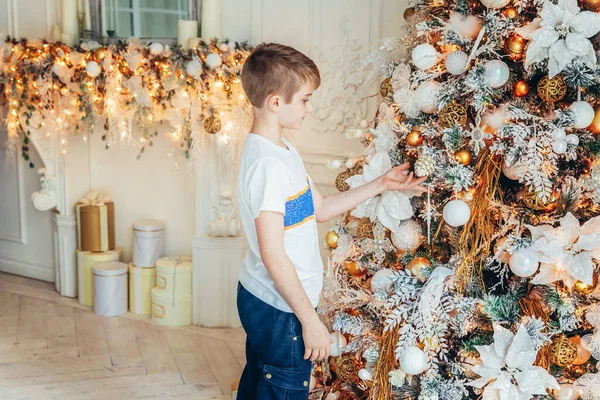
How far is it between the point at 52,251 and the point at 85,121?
43.9 inches

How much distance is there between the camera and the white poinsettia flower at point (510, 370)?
5.50 ft

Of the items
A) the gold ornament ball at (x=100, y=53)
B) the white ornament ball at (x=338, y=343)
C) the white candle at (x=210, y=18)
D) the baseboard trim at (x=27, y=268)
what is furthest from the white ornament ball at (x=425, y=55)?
the baseboard trim at (x=27, y=268)

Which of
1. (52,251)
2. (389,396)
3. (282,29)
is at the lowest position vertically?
(52,251)

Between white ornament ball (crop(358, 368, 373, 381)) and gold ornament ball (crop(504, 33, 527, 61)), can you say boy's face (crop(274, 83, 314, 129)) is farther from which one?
white ornament ball (crop(358, 368, 373, 381))

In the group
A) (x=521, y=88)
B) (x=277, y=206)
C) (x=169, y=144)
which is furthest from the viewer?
(x=169, y=144)

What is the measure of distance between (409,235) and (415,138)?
26 cm

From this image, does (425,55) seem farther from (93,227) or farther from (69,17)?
(93,227)

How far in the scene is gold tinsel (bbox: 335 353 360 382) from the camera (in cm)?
204

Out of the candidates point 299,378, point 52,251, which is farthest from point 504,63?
point 52,251

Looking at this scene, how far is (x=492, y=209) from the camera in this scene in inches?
68.4

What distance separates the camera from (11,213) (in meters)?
4.21

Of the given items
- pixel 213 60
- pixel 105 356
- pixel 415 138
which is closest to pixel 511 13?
pixel 415 138

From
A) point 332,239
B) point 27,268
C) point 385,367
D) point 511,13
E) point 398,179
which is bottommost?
point 27,268

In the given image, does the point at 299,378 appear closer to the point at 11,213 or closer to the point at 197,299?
the point at 197,299
